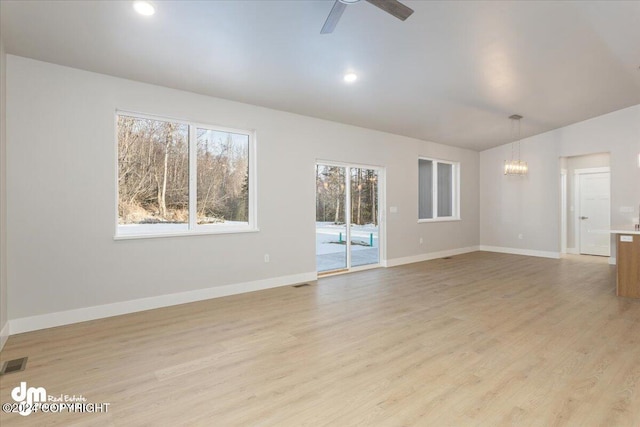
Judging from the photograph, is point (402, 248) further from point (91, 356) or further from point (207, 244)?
point (91, 356)

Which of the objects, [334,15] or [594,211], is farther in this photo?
[594,211]

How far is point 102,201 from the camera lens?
150 inches

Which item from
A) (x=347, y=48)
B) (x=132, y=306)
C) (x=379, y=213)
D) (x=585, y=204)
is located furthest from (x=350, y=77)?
(x=585, y=204)

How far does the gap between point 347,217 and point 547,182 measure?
5211 mm

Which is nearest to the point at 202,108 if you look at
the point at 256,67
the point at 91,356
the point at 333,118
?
the point at 256,67

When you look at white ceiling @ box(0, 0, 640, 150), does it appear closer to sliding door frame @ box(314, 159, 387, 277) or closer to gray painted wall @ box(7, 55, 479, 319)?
gray painted wall @ box(7, 55, 479, 319)

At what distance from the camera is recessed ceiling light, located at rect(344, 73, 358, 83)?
13.7 feet

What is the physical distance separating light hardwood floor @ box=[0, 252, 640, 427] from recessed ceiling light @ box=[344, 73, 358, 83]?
2.88m

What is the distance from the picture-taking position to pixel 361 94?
15.8 ft

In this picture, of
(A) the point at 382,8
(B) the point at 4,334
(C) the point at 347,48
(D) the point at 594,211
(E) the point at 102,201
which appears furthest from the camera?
(D) the point at 594,211

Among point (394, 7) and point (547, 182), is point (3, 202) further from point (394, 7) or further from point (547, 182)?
point (547, 182)

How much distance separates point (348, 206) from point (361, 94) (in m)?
2.10

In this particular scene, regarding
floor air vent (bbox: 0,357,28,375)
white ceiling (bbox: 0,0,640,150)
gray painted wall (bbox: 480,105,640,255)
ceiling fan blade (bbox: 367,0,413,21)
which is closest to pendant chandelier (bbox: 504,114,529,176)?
gray painted wall (bbox: 480,105,640,255)

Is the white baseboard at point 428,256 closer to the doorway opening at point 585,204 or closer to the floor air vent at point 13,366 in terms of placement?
the doorway opening at point 585,204
